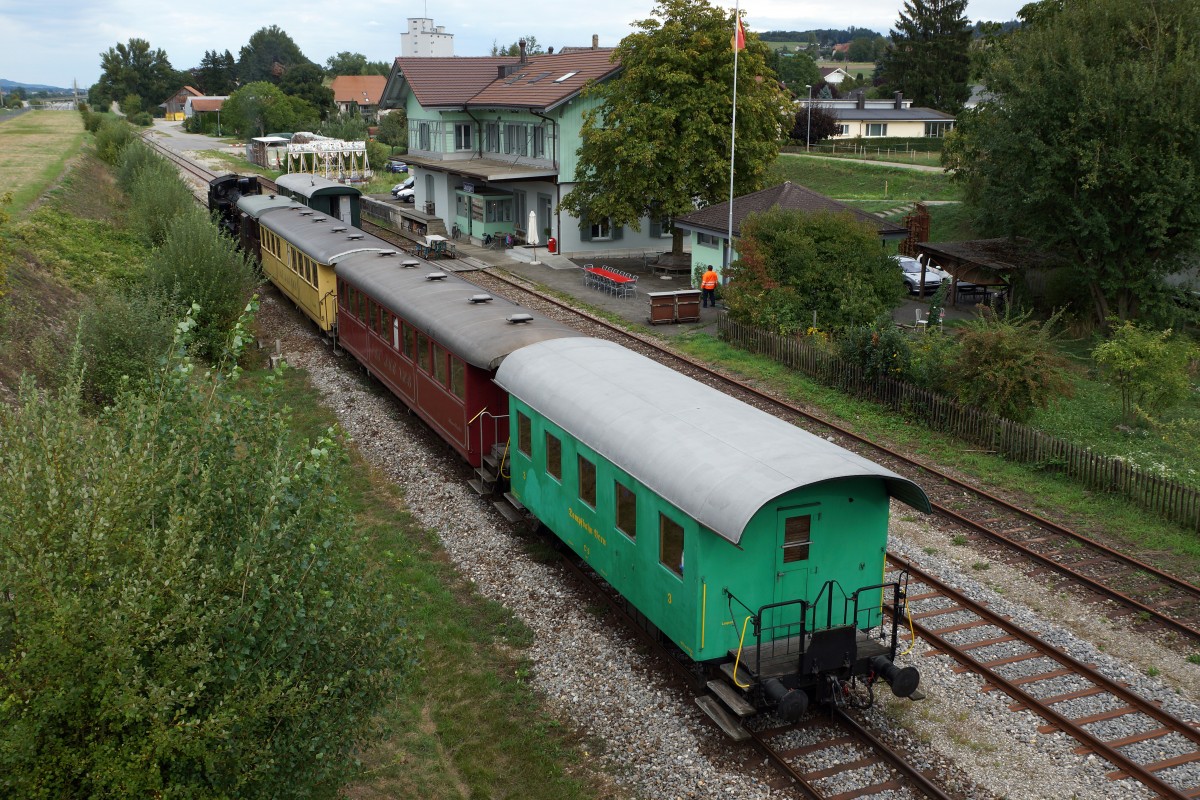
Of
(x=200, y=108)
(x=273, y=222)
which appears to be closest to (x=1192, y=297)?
(x=273, y=222)

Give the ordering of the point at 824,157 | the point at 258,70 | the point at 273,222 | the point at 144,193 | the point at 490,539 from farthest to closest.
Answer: the point at 258,70 → the point at 824,157 → the point at 144,193 → the point at 273,222 → the point at 490,539

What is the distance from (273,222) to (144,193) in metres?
6.10

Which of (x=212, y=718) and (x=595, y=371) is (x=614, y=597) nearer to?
(x=595, y=371)

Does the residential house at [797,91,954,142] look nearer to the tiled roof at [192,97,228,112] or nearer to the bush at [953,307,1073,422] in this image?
the bush at [953,307,1073,422]

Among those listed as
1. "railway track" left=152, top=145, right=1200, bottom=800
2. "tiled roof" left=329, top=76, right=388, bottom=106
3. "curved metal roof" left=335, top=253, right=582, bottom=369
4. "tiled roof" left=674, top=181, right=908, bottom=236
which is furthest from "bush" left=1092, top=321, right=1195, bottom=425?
"tiled roof" left=329, top=76, right=388, bottom=106

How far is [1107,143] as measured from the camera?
27062 mm

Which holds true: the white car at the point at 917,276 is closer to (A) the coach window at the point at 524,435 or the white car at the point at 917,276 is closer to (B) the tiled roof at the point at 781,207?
(B) the tiled roof at the point at 781,207

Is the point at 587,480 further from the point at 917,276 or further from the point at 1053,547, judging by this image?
the point at 917,276

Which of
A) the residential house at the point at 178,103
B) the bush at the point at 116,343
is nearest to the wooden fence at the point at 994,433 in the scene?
the bush at the point at 116,343

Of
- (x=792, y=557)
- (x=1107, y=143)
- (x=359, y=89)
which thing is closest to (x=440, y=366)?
(x=792, y=557)

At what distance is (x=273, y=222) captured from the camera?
3234cm

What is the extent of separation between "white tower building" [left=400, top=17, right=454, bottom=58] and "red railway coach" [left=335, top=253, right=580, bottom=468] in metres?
74.7

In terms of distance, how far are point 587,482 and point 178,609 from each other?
735 cm

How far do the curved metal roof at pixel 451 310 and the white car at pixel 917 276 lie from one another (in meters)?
19.6
